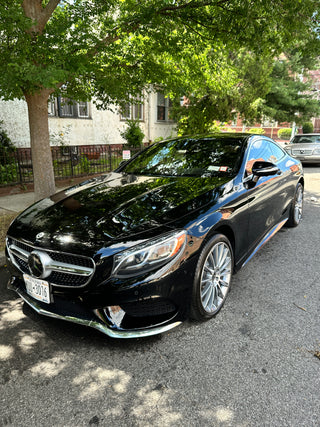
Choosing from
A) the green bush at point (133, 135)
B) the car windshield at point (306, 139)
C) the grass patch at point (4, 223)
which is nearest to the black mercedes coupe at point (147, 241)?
the grass patch at point (4, 223)

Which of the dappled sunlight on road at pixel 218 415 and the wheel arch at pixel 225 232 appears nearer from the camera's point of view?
the dappled sunlight on road at pixel 218 415

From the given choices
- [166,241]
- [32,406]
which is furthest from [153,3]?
[32,406]

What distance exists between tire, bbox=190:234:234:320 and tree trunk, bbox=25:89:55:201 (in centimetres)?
426

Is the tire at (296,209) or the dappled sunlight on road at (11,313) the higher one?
the tire at (296,209)

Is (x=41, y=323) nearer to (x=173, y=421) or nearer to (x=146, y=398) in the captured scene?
(x=146, y=398)

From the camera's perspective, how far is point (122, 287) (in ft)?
6.97

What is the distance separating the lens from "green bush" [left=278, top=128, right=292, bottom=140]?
104ft

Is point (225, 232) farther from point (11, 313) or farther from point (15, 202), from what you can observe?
point (15, 202)

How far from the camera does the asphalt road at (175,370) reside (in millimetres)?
1842

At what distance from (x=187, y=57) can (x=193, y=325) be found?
207 inches

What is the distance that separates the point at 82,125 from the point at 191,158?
1110 centimetres

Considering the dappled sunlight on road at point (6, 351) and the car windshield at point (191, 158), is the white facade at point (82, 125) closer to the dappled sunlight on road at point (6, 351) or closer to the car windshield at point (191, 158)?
the car windshield at point (191, 158)

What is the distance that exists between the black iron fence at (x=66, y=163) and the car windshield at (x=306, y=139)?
7.27 meters

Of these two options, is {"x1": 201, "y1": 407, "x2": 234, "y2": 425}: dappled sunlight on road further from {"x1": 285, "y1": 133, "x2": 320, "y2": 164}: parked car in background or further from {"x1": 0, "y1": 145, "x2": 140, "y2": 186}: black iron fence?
{"x1": 285, "y1": 133, "x2": 320, "y2": 164}: parked car in background
